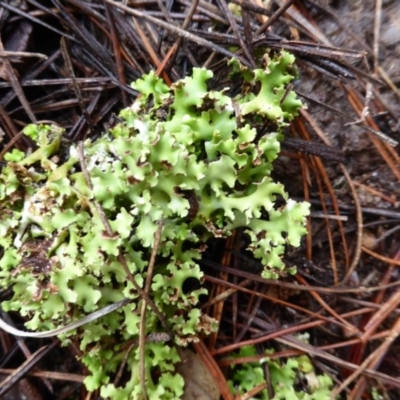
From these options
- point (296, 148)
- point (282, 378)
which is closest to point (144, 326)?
point (282, 378)

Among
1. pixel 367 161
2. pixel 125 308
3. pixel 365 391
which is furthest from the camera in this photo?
pixel 367 161

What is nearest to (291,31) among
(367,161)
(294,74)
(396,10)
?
(294,74)

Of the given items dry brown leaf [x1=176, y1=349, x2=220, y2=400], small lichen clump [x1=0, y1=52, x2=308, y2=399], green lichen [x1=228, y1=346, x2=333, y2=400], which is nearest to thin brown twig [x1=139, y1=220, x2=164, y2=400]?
small lichen clump [x1=0, y1=52, x2=308, y2=399]

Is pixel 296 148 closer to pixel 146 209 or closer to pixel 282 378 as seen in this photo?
pixel 146 209

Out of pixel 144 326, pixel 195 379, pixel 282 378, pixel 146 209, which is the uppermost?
pixel 146 209

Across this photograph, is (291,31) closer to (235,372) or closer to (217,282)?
(217,282)

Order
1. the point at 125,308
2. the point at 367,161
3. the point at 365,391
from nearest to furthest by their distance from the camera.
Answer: the point at 125,308, the point at 365,391, the point at 367,161

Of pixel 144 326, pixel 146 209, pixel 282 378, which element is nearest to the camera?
pixel 146 209

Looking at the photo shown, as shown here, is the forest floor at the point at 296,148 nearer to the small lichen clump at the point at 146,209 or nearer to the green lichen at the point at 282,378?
the green lichen at the point at 282,378
